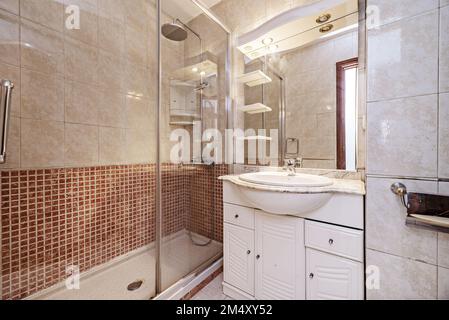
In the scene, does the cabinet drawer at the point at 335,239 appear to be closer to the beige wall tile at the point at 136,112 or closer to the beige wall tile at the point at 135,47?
the beige wall tile at the point at 136,112

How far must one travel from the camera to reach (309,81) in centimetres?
132

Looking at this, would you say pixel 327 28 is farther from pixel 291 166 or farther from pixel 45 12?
pixel 45 12

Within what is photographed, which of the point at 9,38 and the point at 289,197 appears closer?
the point at 289,197

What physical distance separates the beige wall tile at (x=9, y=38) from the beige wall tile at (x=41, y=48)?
0.02 metres

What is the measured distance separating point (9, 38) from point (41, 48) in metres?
0.13

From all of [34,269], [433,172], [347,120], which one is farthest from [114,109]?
[433,172]

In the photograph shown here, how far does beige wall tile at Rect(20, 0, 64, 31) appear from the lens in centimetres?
110

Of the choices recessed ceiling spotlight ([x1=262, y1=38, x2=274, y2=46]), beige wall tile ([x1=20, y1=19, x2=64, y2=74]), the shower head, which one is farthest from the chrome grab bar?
recessed ceiling spotlight ([x1=262, y1=38, x2=274, y2=46])

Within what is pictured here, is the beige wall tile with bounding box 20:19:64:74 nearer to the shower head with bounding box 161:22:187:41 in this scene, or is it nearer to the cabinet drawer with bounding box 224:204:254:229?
the shower head with bounding box 161:22:187:41

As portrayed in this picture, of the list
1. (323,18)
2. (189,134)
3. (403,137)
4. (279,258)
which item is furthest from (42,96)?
(403,137)

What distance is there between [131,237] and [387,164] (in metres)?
1.77

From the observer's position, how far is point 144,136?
1.54 m

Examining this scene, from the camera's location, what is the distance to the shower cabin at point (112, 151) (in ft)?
3.64
